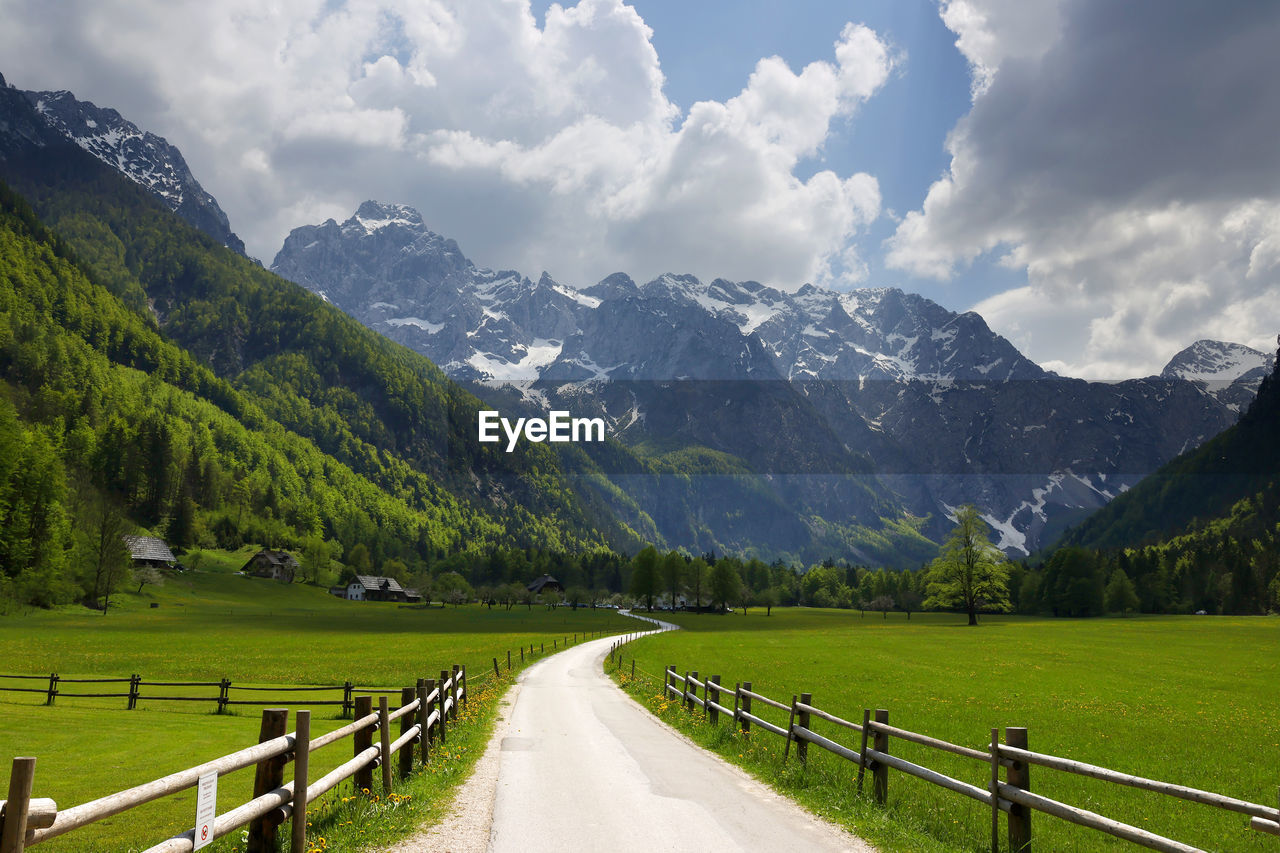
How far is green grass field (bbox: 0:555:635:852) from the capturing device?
1731 centimetres

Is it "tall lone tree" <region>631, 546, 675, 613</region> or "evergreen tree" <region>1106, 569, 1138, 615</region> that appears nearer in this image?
"evergreen tree" <region>1106, 569, 1138, 615</region>

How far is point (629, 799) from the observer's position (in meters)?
14.4

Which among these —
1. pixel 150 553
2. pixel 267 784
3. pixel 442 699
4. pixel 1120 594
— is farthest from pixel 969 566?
pixel 150 553

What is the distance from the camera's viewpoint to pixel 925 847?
1167 centimetres

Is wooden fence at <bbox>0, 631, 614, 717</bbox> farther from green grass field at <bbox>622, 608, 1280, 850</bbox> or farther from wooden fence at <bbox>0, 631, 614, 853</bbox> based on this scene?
wooden fence at <bbox>0, 631, 614, 853</bbox>

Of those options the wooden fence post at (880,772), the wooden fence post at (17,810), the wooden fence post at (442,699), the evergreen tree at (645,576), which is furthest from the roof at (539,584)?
the wooden fence post at (17,810)

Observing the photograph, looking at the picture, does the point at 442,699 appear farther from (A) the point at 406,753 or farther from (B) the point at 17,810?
(B) the point at 17,810

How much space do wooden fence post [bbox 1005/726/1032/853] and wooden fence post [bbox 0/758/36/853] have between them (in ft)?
39.2

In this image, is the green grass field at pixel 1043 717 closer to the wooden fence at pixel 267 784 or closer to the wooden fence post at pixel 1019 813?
the wooden fence post at pixel 1019 813

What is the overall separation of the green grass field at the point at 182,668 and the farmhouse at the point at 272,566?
20697 mm

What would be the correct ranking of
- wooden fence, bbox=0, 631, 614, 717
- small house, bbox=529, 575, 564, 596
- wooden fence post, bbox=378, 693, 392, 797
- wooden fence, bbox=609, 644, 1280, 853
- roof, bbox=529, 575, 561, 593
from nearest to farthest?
wooden fence, bbox=609, 644, 1280, 853 < wooden fence post, bbox=378, 693, 392, 797 < wooden fence, bbox=0, 631, 614, 717 < small house, bbox=529, 575, 564, 596 < roof, bbox=529, 575, 561, 593

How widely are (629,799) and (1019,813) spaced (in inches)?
269

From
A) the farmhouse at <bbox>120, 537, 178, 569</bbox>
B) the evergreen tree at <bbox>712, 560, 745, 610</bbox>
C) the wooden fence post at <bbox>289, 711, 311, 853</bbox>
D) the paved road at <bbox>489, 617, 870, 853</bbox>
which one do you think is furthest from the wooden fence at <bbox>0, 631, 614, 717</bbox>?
the evergreen tree at <bbox>712, 560, 745, 610</bbox>

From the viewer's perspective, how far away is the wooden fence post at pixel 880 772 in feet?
48.5
